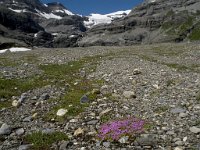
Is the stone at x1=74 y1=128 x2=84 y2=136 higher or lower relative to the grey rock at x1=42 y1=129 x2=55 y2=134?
higher

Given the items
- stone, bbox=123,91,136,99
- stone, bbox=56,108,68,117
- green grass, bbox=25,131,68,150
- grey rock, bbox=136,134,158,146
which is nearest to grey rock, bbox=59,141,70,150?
green grass, bbox=25,131,68,150

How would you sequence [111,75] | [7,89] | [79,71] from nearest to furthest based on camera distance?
[7,89]
[111,75]
[79,71]

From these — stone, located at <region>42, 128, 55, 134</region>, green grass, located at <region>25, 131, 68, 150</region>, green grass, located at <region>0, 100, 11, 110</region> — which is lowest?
green grass, located at <region>25, 131, 68, 150</region>

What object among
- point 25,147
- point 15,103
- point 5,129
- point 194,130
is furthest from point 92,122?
point 15,103

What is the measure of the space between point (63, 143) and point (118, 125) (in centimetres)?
250

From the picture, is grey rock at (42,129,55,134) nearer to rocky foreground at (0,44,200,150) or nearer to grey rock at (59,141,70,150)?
rocky foreground at (0,44,200,150)

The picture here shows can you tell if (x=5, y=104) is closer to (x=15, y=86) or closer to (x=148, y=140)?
(x=15, y=86)

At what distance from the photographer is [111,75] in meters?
25.9

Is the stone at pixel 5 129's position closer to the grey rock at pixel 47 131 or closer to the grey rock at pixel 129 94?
the grey rock at pixel 47 131

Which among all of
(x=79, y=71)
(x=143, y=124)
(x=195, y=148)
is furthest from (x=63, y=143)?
(x=79, y=71)

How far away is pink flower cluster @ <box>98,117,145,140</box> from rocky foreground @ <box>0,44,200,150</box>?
246mm

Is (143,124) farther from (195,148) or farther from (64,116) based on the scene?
(64,116)

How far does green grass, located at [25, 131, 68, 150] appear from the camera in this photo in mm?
12975

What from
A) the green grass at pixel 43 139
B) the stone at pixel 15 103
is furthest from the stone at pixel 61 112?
the stone at pixel 15 103
